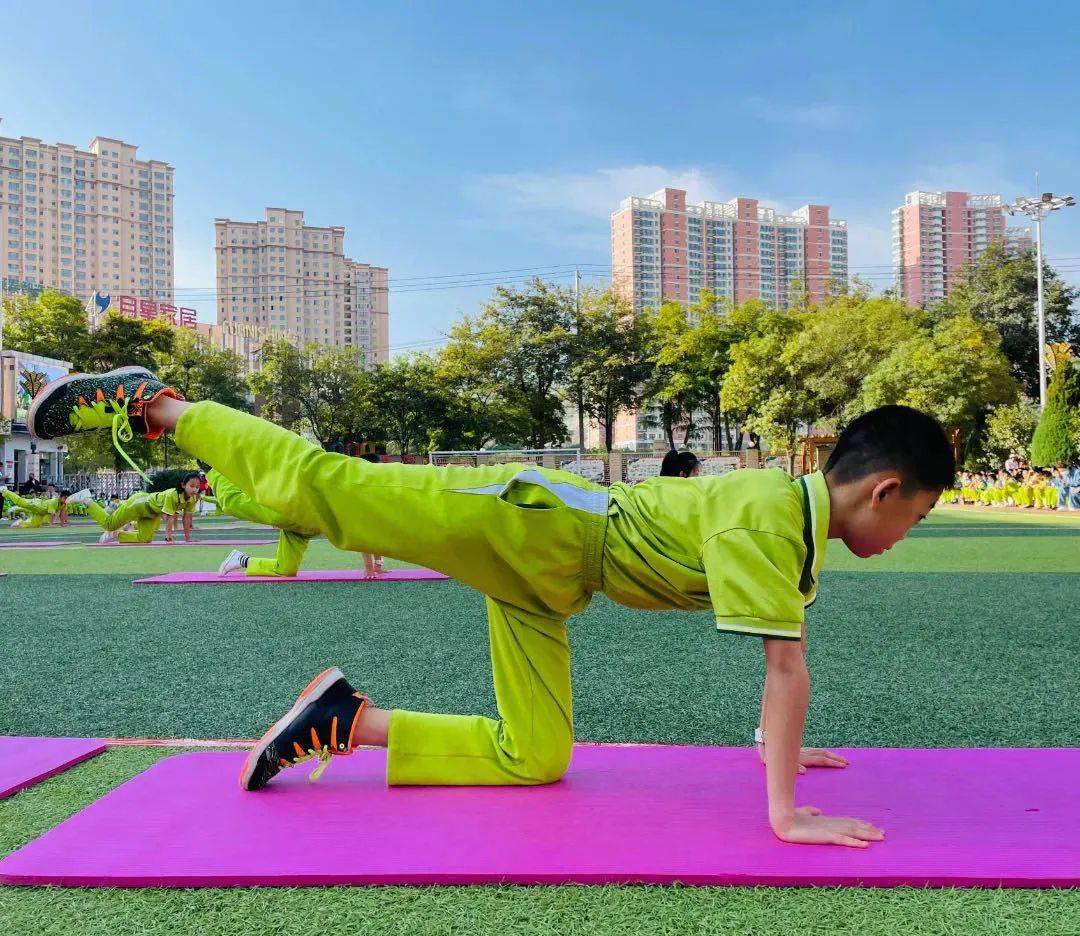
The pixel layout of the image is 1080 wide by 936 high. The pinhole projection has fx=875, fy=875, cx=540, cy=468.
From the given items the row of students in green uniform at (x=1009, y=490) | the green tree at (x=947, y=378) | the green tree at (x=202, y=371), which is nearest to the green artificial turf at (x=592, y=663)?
the row of students in green uniform at (x=1009, y=490)

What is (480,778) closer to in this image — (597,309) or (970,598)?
(970,598)

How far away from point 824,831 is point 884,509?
76cm

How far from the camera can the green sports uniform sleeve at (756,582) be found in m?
1.93

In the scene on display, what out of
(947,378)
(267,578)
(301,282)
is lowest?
(267,578)

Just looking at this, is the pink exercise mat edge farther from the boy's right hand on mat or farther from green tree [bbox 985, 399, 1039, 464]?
green tree [bbox 985, 399, 1039, 464]

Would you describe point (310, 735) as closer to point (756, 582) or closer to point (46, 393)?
point (756, 582)

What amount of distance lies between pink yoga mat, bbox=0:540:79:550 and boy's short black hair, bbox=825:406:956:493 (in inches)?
546

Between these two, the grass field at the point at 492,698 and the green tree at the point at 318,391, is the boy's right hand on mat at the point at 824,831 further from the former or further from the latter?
the green tree at the point at 318,391

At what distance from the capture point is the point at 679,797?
230cm

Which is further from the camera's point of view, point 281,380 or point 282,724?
point 281,380

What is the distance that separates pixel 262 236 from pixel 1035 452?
6292 centimetres

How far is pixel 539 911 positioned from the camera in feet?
5.70

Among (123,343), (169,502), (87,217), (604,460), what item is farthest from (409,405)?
(87,217)

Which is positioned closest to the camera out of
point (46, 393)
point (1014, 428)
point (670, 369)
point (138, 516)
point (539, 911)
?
point (539, 911)
